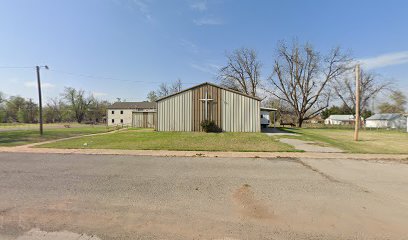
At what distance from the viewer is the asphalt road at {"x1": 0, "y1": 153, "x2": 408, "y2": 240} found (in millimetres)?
2979

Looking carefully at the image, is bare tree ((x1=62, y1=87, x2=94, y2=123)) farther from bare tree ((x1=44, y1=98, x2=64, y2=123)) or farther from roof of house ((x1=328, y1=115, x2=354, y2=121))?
roof of house ((x1=328, y1=115, x2=354, y2=121))

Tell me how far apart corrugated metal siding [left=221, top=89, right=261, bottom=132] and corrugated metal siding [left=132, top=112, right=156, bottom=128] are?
16846 mm

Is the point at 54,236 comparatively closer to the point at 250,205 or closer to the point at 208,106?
the point at 250,205

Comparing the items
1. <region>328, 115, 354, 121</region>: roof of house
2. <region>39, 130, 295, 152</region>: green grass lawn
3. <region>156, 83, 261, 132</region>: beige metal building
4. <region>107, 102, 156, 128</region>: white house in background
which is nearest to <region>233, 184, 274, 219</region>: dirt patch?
<region>39, 130, 295, 152</region>: green grass lawn

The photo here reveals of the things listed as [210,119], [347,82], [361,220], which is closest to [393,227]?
[361,220]

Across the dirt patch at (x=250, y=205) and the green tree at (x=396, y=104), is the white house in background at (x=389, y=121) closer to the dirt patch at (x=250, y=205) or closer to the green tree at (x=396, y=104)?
the green tree at (x=396, y=104)

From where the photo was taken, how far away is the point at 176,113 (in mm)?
19844

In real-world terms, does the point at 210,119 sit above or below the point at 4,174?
above

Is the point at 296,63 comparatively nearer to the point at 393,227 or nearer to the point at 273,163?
the point at 273,163

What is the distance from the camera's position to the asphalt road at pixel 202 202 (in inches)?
117

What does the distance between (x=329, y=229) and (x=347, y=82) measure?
5041cm

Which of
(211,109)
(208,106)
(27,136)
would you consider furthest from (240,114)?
(27,136)

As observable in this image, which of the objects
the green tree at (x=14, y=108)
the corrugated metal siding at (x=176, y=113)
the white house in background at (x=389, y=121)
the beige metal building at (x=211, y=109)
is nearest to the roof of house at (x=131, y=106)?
the green tree at (x=14, y=108)

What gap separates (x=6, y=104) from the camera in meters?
68.1
